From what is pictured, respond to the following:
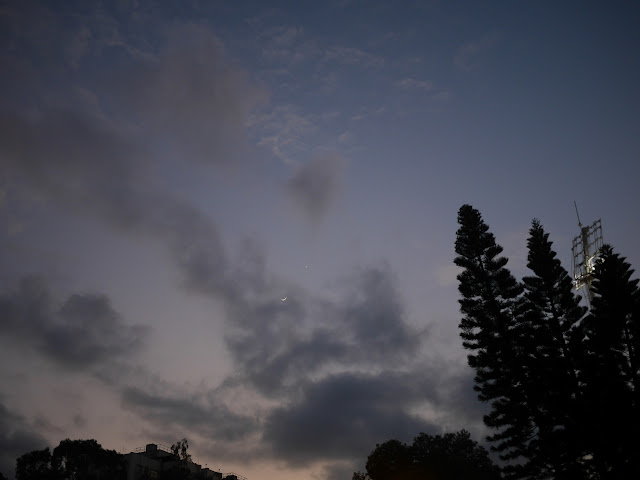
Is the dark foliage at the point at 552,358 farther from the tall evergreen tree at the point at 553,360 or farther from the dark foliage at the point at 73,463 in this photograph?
the dark foliage at the point at 73,463

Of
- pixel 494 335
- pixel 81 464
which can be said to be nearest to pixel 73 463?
pixel 81 464

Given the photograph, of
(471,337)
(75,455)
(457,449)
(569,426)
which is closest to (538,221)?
(471,337)

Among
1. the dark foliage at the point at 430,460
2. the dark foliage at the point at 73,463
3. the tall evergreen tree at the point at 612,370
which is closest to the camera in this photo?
the tall evergreen tree at the point at 612,370

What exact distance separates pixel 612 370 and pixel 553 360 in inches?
129

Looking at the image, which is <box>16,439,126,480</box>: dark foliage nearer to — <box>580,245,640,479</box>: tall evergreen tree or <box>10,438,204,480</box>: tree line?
<box>10,438,204,480</box>: tree line

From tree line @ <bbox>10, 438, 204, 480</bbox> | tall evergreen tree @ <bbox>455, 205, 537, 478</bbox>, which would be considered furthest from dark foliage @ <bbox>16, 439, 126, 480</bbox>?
tall evergreen tree @ <bbox>455, 205, 537, 478</bbox>

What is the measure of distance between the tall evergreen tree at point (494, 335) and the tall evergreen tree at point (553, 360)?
0.79 meters

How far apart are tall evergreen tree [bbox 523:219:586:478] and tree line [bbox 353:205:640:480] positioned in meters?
0.06

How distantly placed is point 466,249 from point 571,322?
813cm

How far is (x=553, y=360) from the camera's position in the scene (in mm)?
28266

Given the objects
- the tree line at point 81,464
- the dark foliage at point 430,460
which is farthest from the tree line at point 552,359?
the tree line at point 81,464

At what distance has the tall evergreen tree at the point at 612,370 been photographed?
82.2ft

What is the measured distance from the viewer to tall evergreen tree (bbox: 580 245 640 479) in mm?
25062

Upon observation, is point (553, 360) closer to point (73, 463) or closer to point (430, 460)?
point (430, 460)
